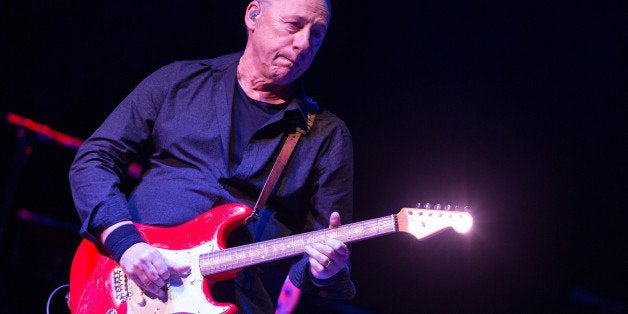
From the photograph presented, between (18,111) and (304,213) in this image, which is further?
(18,111)

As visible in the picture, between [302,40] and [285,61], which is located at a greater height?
[302,40]

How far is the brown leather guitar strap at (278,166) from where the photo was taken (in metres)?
2.55

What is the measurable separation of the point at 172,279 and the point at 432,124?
249cm

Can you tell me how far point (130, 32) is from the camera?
466 centimetres

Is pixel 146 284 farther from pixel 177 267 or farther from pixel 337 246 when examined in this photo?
pixel 337 246

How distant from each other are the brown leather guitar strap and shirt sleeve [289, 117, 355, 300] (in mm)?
160

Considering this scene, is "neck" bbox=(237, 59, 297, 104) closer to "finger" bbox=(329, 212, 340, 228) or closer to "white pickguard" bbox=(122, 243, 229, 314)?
"finger" bbox=(329, 212, 340, 228)

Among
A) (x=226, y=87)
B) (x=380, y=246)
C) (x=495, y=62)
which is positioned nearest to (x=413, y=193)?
(x=380, y=246)

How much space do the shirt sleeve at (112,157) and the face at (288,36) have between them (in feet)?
1.77

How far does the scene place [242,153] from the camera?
269 centimetres

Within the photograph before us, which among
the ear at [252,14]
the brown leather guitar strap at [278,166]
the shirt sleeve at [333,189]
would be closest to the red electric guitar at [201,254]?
the brown leather guitar strap at [278,166]

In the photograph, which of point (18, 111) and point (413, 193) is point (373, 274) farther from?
point (18, 111)

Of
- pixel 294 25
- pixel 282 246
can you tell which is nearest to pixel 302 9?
pixel 294 25

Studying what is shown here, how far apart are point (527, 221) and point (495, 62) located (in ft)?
3.84
